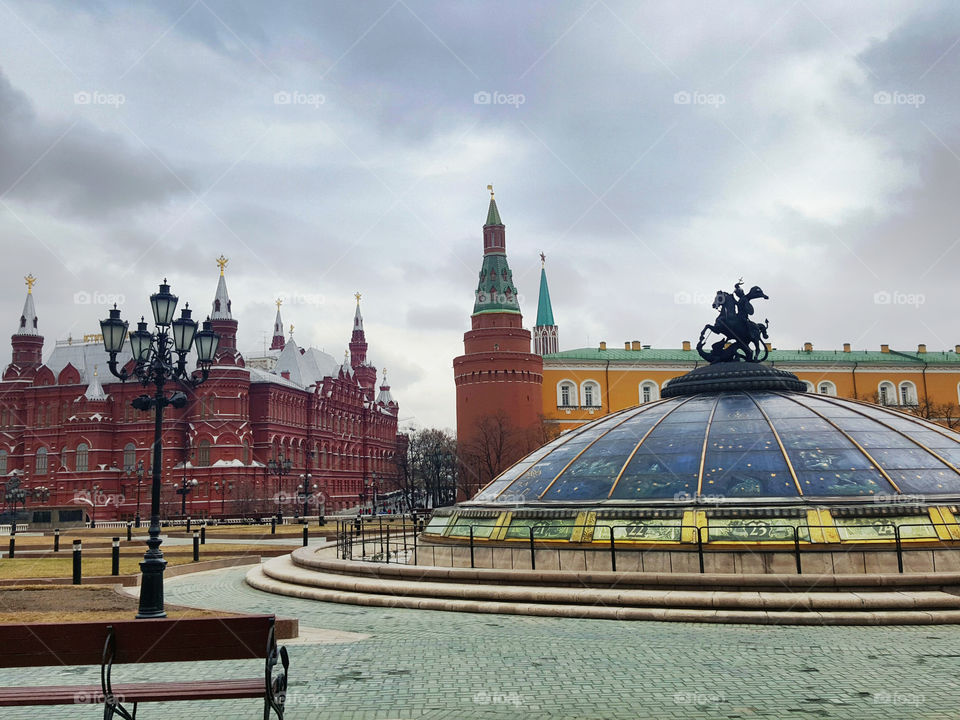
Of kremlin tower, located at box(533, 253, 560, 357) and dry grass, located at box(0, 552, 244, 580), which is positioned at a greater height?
kremlin tower, located at box(533, 253, 560, 357)

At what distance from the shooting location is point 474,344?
7344 centimetres

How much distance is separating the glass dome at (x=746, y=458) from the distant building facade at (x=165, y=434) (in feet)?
149

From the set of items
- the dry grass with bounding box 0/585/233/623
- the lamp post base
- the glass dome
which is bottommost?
the dry grass with bounding box 0/585/233/623

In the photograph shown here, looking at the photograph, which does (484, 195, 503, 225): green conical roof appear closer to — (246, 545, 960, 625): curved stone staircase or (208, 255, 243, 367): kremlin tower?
(208, 255, 243, 367): kremlin tower

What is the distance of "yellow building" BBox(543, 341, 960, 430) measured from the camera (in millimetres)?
75938

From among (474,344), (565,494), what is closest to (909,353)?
(474,344)

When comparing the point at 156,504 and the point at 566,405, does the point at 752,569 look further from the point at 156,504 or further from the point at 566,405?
the point at 566,405

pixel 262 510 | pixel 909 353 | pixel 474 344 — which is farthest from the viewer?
pixel 909 353

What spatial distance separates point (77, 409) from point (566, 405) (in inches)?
1635

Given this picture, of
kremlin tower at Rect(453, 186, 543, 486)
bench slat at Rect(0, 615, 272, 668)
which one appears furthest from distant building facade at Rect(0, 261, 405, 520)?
→ bench slat at Rect(0, 615, 272, 668)

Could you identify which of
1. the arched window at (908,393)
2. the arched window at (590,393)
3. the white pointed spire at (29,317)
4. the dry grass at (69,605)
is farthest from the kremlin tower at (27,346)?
the arched window at (908,393)

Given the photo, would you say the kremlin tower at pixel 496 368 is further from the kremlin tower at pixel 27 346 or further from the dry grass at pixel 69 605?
the dry grass at pixel 69 605

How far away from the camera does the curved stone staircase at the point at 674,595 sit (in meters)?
9.33

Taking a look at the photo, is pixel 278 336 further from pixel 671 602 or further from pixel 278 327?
pixel 671 602
